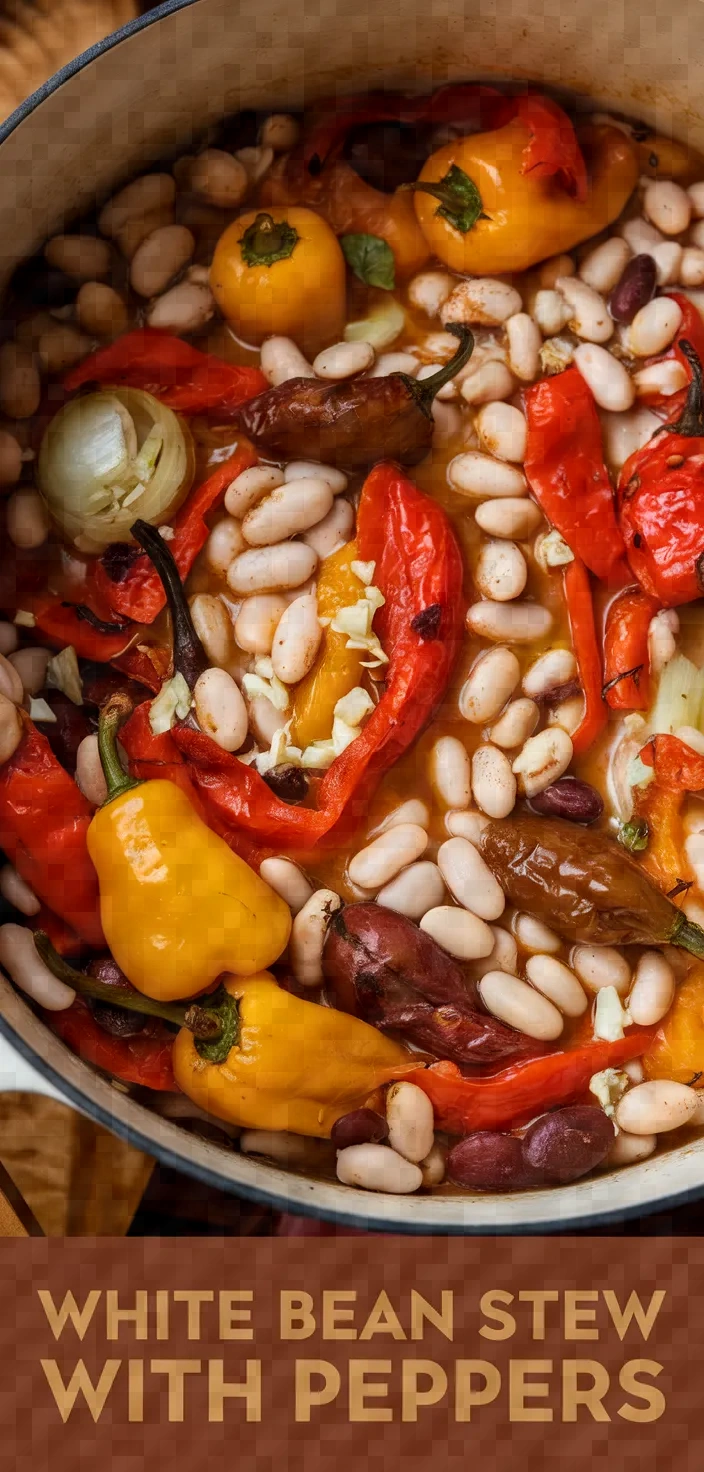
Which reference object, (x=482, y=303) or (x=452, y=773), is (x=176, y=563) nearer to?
(x=452, y=773)

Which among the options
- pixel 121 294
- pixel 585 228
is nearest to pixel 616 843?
pixel 585 228

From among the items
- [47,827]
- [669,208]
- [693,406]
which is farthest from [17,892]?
[669,208]

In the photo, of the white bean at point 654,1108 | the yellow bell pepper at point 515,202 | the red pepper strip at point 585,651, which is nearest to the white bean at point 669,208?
the yellow bell pepper at point 515,202

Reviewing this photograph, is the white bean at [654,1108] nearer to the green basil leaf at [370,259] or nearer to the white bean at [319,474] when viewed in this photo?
the white bean at [319,474]

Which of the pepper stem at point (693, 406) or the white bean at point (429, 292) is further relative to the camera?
the white bean at point (429, 292)

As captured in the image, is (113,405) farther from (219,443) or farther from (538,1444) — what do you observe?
(538,1444)

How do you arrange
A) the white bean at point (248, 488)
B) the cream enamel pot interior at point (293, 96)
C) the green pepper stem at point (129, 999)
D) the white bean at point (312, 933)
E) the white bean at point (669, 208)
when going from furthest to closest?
the white bean at point (669, 208) < the white bean at point (248, 488) < the white bean at point (312, 933) < the green pepper stem at point (129, 999) < the cream enamel pot interior at point (293, 96)
